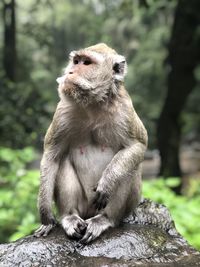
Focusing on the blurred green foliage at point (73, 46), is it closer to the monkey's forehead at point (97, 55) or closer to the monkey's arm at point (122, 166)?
the monkey's forehead at point (97, 55)

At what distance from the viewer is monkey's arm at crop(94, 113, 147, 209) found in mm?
3797

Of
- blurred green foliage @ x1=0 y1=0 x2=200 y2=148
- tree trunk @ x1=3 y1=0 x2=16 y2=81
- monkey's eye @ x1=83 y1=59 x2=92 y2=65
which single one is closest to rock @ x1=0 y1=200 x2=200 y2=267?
monkey's eye @ x1=83 y1=59 x2=92 y2=65

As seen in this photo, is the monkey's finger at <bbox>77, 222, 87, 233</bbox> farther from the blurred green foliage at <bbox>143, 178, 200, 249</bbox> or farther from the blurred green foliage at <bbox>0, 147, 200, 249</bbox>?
the blurred green foliage at <bbox>0, 147, 200, 249</bbox>

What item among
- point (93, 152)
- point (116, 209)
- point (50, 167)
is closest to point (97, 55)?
point (93, 152)

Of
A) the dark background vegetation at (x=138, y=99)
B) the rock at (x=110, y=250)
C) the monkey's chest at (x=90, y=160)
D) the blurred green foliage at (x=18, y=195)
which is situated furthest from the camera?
the dark background vegetation at (x=138, y=99)

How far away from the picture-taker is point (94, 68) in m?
3.81

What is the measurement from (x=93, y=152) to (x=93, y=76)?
0.64 meters

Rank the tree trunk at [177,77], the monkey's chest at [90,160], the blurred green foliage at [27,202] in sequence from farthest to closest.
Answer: the tree trunk at [177,77], the blurred green foliage at [27,202], the monkey's chest at [90,160]

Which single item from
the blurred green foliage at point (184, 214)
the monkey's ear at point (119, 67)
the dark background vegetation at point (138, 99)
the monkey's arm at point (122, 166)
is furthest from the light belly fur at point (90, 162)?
the blurred green foliage at point (184, 214)

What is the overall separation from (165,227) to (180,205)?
229cm

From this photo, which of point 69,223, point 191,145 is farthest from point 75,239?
point 191,145

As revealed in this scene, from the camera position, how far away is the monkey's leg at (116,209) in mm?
3822

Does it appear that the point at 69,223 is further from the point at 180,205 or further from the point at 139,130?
the point at 180,205

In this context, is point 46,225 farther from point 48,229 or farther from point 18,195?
point 18,195
